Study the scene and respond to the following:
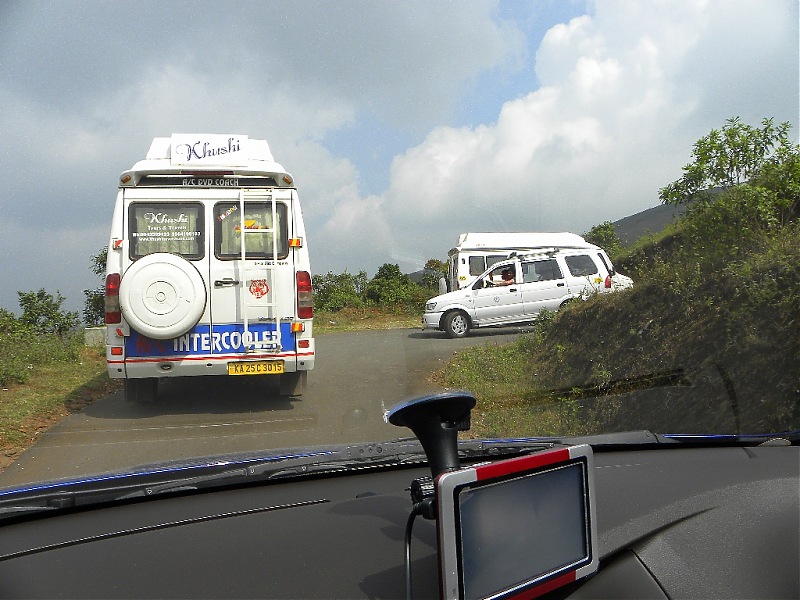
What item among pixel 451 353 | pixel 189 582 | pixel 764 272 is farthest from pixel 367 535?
pixel 451 353

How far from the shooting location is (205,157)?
7832 mm

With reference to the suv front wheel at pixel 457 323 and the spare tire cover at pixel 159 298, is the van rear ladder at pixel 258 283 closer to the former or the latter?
the spare tire cover at pixel 159 298

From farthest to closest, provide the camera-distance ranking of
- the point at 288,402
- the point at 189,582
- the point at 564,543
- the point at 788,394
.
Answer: the point at 288,402 < the point at 788,394 < the point at 189,582 < the point at 564,543

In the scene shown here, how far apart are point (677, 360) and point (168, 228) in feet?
17.2

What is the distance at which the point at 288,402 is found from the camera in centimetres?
750

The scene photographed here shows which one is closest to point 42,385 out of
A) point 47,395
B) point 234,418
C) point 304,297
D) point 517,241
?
point 47,395

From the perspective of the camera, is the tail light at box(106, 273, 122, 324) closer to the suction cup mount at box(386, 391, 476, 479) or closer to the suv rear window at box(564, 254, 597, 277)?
the suction cup mount at box(386, 391, 476, 479)

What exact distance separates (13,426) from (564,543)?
5.58m

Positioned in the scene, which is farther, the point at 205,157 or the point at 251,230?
the point at 251,230

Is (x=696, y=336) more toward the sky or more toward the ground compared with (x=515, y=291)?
more toward the ground

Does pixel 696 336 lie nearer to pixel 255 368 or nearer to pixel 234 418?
pixel 234 418

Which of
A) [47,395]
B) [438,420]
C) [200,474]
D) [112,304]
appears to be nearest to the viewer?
[438,420]

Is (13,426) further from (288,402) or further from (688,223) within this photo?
(688,223)

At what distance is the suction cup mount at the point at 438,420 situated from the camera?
1.79 metres
